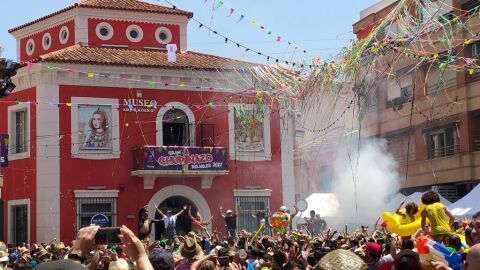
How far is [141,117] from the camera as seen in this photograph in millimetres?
33188

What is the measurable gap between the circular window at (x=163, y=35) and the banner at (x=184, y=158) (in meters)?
5.24

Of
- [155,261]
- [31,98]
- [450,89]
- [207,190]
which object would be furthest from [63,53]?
[155,261]

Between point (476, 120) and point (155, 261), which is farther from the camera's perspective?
point (476, 120)

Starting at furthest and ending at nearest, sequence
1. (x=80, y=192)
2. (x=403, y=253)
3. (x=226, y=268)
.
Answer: (x=80, y=192), (x=226, y=268), (x=403, y=253)

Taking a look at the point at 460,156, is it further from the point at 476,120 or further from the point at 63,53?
the point at 63,53

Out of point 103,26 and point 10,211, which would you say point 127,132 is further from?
point 10,211

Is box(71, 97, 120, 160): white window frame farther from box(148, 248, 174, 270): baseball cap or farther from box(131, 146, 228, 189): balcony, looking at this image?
box(148, 248, 174, 270): baseball cap

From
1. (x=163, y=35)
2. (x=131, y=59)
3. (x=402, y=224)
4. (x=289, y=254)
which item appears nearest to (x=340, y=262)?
(x=289, y=254)

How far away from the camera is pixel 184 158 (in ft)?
108

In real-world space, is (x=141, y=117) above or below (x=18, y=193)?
above

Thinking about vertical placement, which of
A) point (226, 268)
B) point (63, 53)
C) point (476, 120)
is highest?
point (63, 53)

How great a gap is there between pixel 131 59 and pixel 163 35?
3.05 metres

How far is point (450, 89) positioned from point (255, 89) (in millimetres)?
10092

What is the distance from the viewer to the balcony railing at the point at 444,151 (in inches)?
1435
